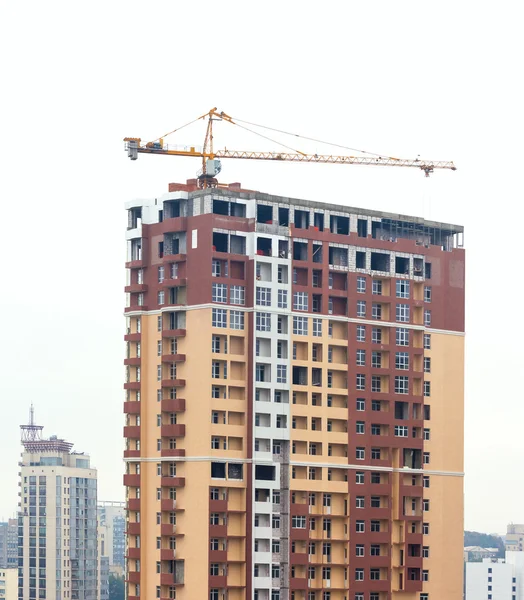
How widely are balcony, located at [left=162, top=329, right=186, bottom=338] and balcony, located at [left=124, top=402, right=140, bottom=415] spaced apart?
5324 millimetres

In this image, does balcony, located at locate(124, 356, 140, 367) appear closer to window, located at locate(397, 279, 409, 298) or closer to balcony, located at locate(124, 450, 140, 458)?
balcony, located at locate(124, 450, 140, 458)

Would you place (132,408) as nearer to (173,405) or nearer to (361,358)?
(173,405)

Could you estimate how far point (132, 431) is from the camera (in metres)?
106

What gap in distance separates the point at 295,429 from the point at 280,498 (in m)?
4.53

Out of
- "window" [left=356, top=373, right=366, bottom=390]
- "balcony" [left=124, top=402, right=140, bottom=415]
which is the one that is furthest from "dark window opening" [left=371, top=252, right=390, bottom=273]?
"balcony" [left=124, top=402, right=140, bottom=415]

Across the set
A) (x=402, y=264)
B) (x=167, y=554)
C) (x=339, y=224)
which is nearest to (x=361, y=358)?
(x=402, y=264)

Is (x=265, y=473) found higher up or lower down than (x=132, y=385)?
lower down

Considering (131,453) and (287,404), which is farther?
(131,453)

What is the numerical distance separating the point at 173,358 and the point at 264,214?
11508mm

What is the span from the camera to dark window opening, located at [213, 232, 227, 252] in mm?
103812

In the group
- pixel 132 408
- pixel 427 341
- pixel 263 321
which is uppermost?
pixel 263 321

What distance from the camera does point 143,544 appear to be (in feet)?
344

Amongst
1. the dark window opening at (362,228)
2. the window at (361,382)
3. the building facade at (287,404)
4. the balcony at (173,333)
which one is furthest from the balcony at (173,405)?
the dark window opening at (362,228)

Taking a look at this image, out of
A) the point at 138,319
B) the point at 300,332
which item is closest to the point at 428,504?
the point at 300,332
